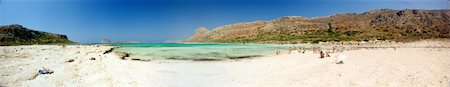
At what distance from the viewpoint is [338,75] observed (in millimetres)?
13828

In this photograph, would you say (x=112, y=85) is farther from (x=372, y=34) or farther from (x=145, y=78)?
(x=372, y=34)

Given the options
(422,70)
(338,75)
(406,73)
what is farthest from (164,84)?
(422,70)

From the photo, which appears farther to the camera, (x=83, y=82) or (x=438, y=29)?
(x=438, y=29)

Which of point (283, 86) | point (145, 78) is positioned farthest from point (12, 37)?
point (283, 86)

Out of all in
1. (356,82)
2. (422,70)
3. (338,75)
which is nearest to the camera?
(356,82)

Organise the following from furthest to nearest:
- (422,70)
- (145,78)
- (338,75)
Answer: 1. (145,78)
2. (338,75)
3. (422,70)

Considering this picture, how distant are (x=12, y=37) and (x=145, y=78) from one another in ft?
311

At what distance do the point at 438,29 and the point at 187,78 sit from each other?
10378 cm

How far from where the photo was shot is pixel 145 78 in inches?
599

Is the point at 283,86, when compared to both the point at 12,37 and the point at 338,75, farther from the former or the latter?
the point at 12,37

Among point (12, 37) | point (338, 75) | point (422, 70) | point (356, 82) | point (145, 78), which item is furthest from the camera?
point (12, 37)

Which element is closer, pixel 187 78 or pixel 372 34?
pixel 187 78

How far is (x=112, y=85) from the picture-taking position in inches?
493

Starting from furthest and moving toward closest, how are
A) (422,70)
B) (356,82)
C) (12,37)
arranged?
(12,37) → (422,70) → (356,82)
